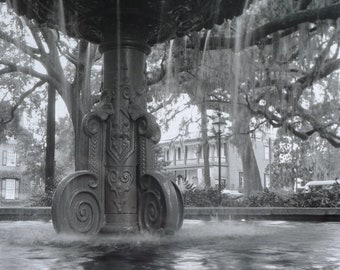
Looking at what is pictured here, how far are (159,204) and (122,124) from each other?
46.3 inches

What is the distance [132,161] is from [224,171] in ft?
178

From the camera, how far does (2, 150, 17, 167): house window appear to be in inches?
1945

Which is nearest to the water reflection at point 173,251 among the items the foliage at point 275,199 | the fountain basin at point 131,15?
the fountain basin at point 131,15

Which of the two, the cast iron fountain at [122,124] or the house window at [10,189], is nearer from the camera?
the cast iron fountain at [122,124]

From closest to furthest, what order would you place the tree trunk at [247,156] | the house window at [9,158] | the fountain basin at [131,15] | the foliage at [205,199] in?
the fountain basin at [131,15] → the foliage at [205,199] → the tree trunk at [247,156] → the house window at [9,158]

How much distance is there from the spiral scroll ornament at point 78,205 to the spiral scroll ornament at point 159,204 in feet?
1.79

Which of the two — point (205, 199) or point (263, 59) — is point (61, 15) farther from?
point (205, 199)

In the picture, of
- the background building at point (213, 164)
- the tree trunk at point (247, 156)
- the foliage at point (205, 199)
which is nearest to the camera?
the foliage at point (205, 199)

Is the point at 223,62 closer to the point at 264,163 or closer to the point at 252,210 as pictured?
the point at 252,210

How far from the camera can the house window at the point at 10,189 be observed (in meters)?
46.8

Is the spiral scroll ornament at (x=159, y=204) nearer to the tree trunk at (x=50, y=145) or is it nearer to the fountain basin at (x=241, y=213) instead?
the fountain basin at (x=241, y=213)

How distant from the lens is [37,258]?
4105 mm

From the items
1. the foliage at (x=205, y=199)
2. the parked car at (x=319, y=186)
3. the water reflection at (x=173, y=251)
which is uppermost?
the parked car at (x=319, y=186)

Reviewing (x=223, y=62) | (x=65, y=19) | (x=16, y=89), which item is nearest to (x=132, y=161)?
(x=65, y=19)
